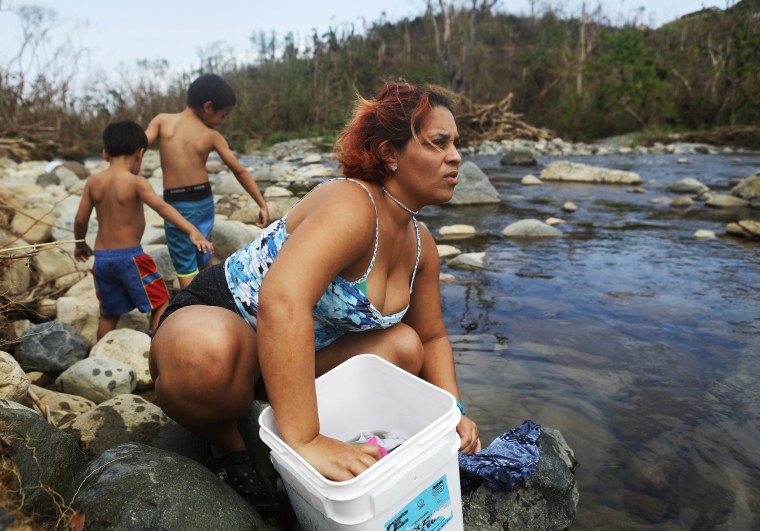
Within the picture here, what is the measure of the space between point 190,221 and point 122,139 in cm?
91

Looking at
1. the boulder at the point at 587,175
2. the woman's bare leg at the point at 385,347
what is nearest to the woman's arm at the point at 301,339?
the woman's bare leg at the point at 385,347

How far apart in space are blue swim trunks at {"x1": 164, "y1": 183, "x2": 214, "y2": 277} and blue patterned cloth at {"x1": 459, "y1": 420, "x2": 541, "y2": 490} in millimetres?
2725

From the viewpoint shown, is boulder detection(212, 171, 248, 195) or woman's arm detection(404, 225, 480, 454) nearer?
woman's arm detection(404, 225, 480, 454)

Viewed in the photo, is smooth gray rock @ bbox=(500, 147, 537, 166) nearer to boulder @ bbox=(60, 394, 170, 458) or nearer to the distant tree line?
the distant tree line

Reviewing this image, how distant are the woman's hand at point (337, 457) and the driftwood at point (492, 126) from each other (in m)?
17.3

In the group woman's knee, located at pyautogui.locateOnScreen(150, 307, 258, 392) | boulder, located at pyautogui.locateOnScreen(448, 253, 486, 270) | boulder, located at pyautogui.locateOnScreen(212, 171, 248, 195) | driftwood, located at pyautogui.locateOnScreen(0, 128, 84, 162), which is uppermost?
driftwood, located at pyautogui.locateOnScreen(0, 128, 84, 162)

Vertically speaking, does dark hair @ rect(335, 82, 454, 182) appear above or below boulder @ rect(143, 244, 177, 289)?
above

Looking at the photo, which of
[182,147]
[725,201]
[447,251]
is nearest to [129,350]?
[182,147]

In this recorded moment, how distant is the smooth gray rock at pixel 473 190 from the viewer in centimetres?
858

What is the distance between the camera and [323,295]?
180cm

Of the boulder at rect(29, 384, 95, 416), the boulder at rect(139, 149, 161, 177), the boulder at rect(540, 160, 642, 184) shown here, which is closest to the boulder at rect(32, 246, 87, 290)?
the boulder at rect(29, 384, 95, 416)

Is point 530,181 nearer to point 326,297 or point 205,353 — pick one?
point 326,297

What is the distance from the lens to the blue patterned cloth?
5.93 feet

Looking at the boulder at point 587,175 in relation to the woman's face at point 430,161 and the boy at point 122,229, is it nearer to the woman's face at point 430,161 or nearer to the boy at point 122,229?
the boy at point 122,229
